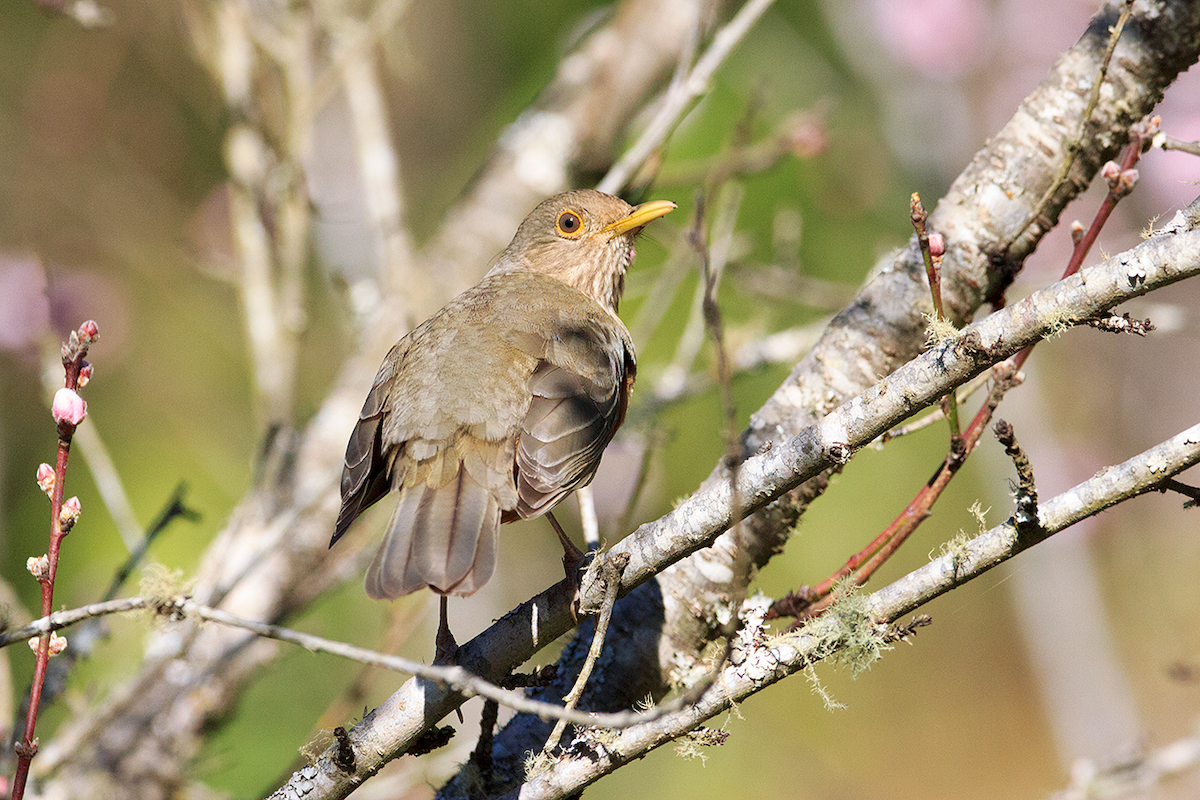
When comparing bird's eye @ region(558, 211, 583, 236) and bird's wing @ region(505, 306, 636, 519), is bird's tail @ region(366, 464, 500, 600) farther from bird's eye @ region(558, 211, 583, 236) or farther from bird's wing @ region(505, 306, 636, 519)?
bird's eye @ region(558, 211, 583, 236)

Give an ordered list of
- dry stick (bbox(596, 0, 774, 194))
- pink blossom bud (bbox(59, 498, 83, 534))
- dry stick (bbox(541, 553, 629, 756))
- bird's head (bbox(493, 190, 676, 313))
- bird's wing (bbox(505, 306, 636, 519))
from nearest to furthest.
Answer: pink blossom bud (bbox(59, 498, 83, 534)) → dry stick (bbox(541, 553, 629, 756)) → bird's wing (bbox(505, 306, 636, 519)) → dry stick (bbox(596, 0, 774, 194)) → bird's head (bbox(493, 190, 676, 313))

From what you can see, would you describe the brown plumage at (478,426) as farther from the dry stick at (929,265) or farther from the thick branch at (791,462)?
the dry stick at (929,265)

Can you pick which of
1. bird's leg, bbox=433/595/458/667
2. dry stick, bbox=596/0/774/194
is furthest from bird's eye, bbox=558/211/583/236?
bird's leg, bbox=433/595/458/667

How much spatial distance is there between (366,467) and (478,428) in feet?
1.22

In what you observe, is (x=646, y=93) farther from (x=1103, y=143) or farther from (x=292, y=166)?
(x=1103, y=143)

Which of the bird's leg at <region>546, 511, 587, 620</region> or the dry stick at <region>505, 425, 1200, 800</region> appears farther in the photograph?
the bird's leg at <region>546, 511, 587, 620</region>

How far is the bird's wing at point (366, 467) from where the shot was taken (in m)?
3.00

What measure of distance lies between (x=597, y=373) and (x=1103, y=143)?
1.66 meters

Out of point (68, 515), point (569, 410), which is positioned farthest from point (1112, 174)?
point (68, 515)

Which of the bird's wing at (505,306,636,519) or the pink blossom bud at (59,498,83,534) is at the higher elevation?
the bird's wing at (505,306,636,519)

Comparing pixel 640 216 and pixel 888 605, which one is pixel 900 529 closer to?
pixel 888 605

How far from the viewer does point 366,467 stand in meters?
3.09

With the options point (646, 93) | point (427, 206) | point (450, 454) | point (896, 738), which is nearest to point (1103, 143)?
point (450, 454)

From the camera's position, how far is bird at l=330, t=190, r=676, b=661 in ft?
8.52
